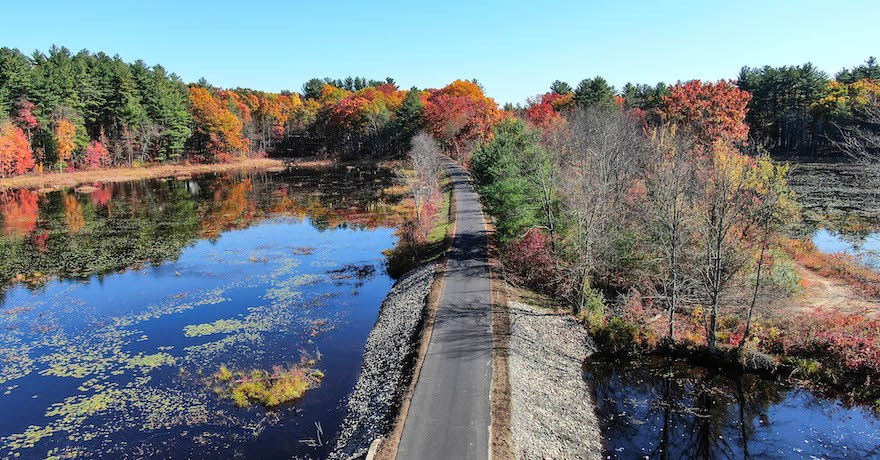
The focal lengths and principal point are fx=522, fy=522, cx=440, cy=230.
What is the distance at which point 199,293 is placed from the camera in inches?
1481

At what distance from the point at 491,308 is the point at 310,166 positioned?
108m

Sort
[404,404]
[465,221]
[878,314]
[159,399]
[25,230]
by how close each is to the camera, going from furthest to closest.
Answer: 1. [25,230]
2. [465,221]
3. [878,314]
4. [159,399]
5. [404,404]

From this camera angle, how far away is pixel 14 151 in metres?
89.1

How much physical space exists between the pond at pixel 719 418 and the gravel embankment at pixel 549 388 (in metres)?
0.89

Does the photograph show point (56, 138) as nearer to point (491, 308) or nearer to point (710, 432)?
point (491, 308)

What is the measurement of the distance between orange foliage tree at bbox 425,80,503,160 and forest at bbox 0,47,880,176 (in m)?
0.30

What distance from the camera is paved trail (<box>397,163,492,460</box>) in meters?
17.3

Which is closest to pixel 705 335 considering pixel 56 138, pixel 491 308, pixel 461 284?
pixel 491 308

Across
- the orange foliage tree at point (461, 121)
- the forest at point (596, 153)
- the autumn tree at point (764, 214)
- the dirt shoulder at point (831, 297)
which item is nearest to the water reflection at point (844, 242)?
the forest at point (596, 153)

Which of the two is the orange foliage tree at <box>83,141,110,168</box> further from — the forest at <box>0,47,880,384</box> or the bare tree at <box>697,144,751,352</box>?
the bare tree at <box>697,144,751,352</box>

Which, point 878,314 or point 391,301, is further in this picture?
point 391,301

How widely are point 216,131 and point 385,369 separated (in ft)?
381

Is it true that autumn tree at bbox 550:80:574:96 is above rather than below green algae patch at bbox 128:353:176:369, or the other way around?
above

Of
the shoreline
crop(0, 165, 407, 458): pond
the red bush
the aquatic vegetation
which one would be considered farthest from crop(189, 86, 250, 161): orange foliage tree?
the aquatic vegetation
